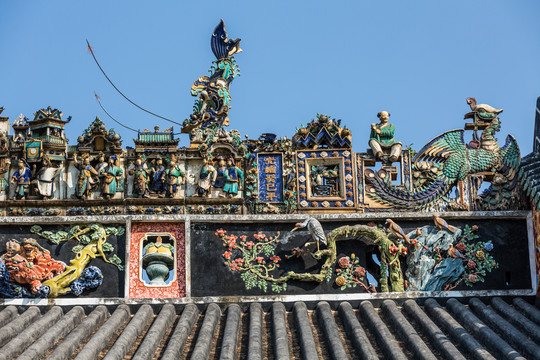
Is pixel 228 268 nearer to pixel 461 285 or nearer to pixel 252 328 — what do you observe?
pixel 252 328

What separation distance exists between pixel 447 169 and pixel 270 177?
359 cm

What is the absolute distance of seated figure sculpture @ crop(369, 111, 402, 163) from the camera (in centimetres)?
2294

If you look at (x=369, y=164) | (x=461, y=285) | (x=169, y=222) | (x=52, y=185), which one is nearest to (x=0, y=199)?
(x=52, y=185)

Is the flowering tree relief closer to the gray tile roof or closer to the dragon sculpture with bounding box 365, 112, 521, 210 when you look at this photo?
the gray tile roof

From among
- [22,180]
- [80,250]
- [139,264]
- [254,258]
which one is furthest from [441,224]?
[22,180]

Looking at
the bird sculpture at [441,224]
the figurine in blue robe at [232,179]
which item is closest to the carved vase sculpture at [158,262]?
the figurine in blue robe at [232,179]

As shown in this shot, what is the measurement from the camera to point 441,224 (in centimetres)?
2239

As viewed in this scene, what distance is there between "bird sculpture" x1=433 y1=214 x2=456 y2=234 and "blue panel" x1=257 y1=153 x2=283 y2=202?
3089mm

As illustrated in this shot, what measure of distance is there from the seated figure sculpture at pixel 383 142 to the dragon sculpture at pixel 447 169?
0.34 metres

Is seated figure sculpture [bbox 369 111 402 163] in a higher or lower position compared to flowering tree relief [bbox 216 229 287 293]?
higher

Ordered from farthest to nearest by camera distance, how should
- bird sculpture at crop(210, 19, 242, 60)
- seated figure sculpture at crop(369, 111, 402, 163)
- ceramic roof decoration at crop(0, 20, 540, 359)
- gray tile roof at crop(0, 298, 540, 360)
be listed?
1. bird sculpture at crop(210, 19, 242, 60)
2. seated figure sculpture at crop(369, 111, 402, 163)
3. ceramic roof decoration at crop(0, 20, 540, 359)
4. gray tile roof at crop(0, 298, 540, 360)

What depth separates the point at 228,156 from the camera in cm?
2298

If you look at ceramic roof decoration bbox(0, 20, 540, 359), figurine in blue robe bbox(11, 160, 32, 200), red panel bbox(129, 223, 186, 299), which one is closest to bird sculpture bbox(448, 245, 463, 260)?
ceramic roof decoration bbox(0, 20, 540, 359)

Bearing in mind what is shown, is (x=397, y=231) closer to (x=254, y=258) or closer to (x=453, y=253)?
(x=453, y=253)
